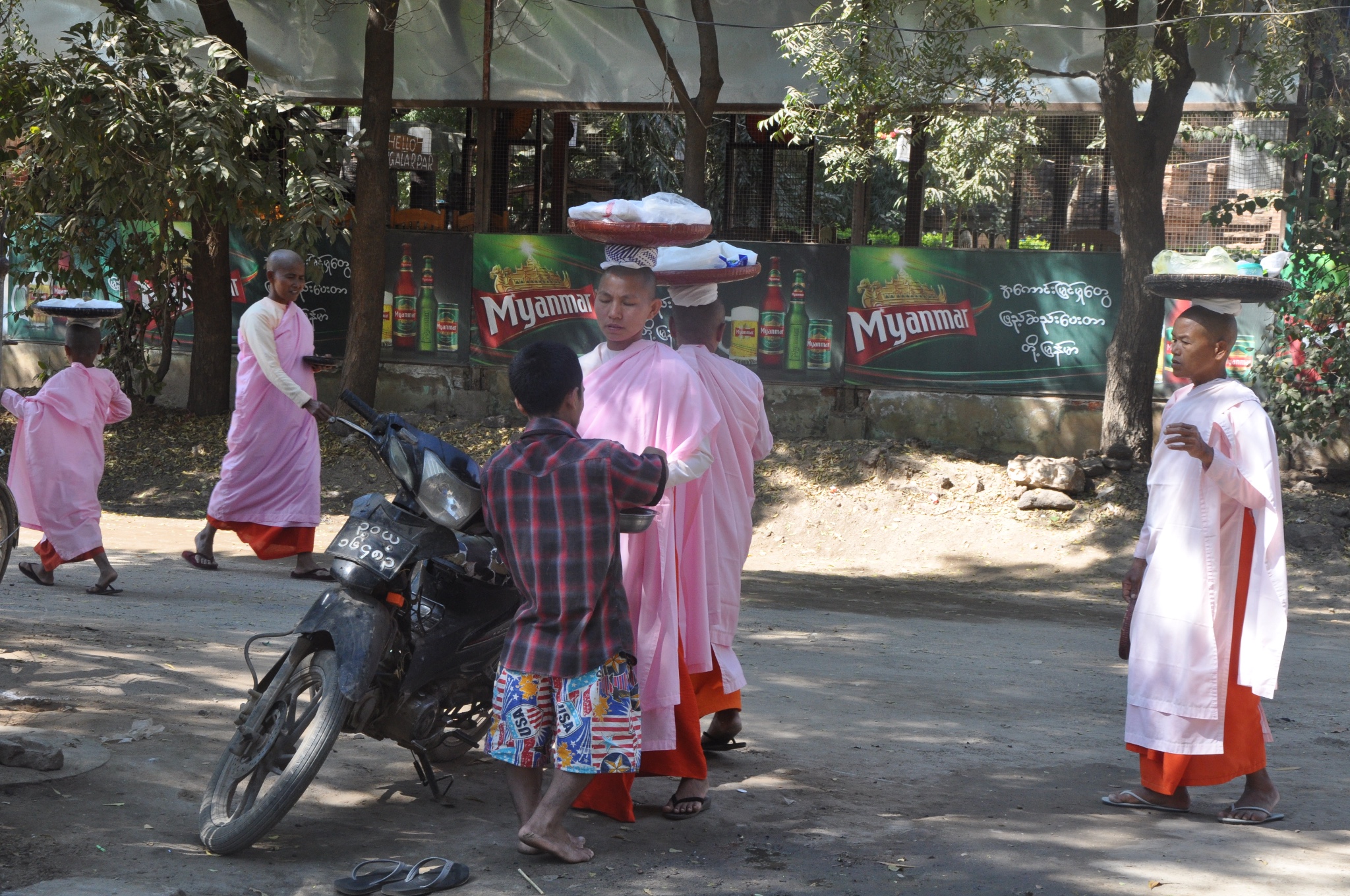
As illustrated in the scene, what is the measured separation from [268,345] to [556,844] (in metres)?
5.00

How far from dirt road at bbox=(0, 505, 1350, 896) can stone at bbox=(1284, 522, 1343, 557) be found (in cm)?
213

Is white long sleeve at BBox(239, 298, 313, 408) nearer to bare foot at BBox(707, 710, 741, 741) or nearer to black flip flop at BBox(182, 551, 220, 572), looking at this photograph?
black flip flop at BBox(182, 551, 220, 572)

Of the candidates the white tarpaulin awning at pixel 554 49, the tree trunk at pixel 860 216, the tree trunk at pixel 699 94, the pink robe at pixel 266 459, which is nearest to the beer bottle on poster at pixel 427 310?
the white tarpaulin awning at pixel 554 49

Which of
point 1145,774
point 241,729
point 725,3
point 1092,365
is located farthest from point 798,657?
point 725,3

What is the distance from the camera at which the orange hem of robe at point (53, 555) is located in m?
7.54

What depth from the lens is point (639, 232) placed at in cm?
421

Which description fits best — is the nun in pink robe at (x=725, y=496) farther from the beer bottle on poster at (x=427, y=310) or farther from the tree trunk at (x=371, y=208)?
the beer bottle on poster at (x=427, y=310)

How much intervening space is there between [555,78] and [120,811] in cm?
1158

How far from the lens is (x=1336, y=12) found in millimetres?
11039

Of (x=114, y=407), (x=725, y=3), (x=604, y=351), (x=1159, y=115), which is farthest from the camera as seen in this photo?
(x=725, y=3)

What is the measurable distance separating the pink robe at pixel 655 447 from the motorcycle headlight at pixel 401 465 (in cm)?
65

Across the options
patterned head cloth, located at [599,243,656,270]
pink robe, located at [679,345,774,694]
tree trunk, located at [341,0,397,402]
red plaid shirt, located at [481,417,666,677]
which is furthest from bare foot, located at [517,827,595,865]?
tree trunk, located at [341,0,397,402]

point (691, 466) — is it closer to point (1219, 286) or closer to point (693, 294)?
point (693, 294)

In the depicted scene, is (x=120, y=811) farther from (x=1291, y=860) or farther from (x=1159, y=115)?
(x=1159, y=115)
